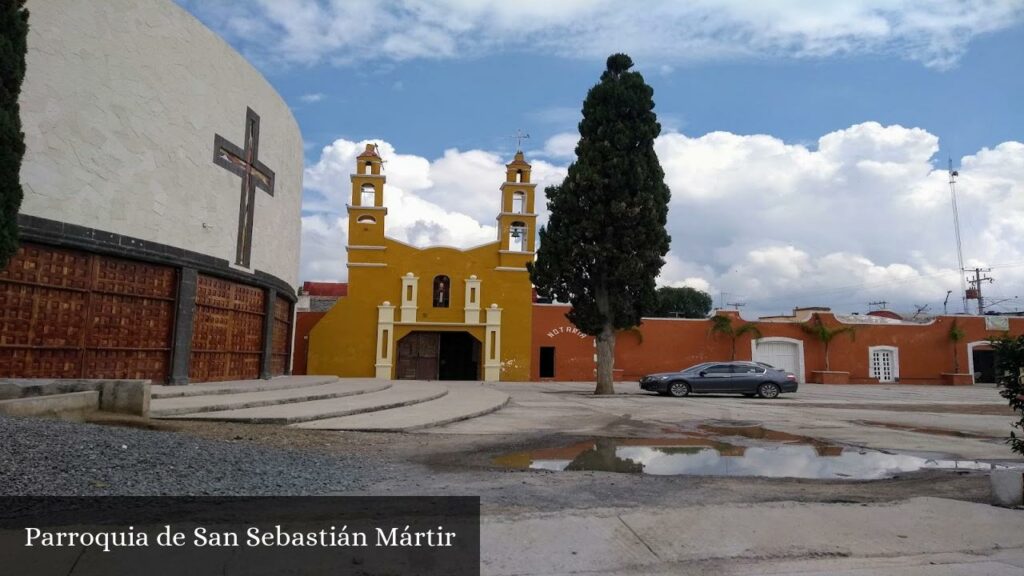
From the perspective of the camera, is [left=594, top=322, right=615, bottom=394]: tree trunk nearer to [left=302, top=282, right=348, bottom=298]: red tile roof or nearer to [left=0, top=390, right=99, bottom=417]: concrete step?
[left=0, top=390, right=99, bottom=417]: concrete step

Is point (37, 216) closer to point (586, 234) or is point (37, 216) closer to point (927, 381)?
point (586, 234)

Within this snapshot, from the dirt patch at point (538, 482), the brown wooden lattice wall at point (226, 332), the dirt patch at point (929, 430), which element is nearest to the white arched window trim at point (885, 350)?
the dirt patch at point (929, 430)

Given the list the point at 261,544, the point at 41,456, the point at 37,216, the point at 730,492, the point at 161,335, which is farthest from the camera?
the point at 161,335

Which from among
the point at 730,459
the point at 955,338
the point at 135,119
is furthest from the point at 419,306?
A: the point at 955,338

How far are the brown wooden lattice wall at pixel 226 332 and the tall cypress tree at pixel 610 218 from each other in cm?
973

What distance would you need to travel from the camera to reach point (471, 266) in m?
31.0

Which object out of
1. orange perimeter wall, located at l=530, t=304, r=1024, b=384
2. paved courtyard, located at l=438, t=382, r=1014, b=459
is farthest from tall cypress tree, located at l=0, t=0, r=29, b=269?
orange perimeter wall, located at l=530, t=304, r=1024, b=384

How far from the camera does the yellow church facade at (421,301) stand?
2975 cm

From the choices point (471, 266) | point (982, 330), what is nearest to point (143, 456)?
point (471, 266)

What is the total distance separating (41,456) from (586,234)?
58.0 ft

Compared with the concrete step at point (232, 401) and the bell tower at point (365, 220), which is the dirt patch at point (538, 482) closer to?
the concrete step at point (232, 401)

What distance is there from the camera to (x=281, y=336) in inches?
783

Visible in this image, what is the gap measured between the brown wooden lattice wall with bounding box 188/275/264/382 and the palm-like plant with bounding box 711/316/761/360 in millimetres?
22491

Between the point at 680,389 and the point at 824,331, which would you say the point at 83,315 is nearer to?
the point at 680,389
